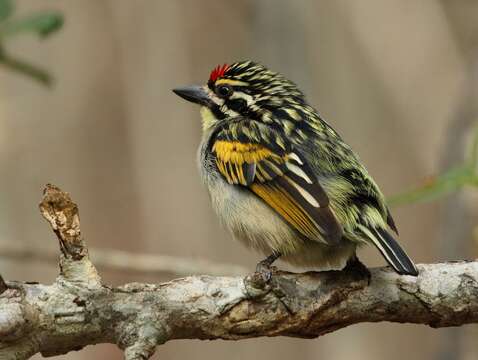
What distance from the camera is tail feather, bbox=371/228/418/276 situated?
10.4ft

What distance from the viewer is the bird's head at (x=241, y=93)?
4.43 metres

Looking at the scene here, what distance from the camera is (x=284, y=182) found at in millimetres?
3748

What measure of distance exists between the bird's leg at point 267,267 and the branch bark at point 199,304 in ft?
0.10

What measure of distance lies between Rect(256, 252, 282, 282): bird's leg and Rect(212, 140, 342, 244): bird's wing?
0.15m

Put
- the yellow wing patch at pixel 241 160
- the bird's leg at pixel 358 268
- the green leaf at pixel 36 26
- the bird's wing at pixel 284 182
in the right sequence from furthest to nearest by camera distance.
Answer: the green leaf at pixel 36 26
the yellow wing patch at pixel 241 160
the bird's wing at pixel 284 182
the bird's leg at pixel 358 268

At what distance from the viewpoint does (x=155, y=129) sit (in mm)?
6844

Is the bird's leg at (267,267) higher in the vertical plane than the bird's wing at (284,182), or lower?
lower

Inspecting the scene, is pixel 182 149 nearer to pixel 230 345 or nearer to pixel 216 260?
pixel 216 260

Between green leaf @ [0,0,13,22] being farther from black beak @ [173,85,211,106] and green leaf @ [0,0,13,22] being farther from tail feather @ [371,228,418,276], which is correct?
A: tail feather @ [371,228,418,276]

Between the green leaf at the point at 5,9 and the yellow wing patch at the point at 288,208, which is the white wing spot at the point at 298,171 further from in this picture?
the green leaf at the point at 5,9

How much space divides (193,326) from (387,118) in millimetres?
5288

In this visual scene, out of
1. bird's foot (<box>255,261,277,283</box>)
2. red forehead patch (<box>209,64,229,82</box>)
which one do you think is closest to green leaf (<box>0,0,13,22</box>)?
red forehead patch (<box>209,64,229,82</box>)

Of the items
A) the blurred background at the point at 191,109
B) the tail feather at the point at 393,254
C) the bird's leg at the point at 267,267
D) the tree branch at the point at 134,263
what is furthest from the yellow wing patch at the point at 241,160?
the blurred background at the point at 191,109

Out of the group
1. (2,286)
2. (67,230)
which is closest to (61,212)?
(67,230)
